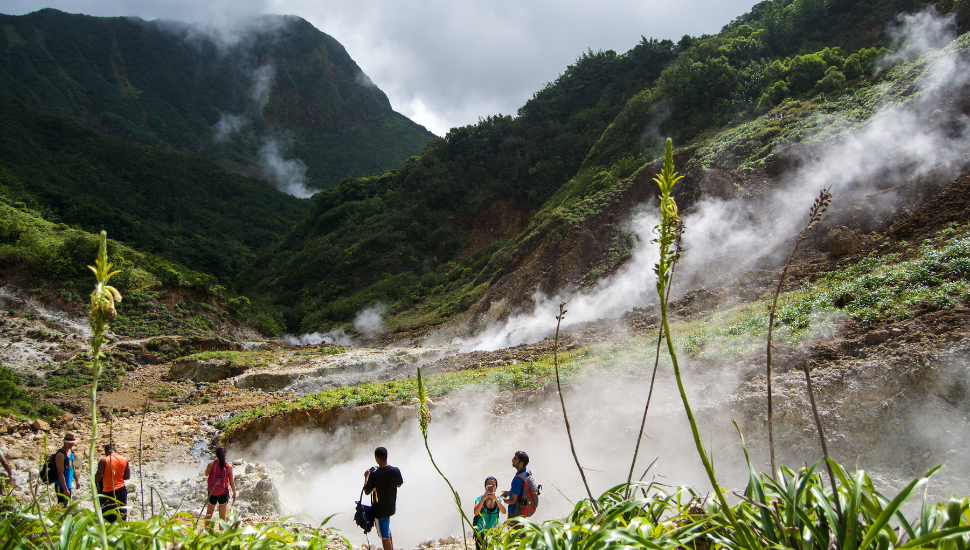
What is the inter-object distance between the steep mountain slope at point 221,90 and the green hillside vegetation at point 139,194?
1863 cm

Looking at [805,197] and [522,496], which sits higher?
[805,197]

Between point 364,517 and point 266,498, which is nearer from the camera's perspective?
point 364,517

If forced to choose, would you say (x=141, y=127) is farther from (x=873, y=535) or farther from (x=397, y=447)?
(x=873, y=535)

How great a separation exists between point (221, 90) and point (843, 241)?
90.8 metres

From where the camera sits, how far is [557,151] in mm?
37406

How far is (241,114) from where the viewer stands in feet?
263

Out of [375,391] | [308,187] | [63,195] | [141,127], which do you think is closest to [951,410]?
[375,391]

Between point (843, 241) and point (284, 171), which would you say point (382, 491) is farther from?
point (284, 171)

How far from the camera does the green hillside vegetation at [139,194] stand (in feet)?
108

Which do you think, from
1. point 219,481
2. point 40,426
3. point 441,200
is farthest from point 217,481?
point 441,200

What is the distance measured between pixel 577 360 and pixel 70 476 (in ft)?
28.6

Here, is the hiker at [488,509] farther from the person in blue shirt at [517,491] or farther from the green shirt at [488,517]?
the person in blue shirt at [517,491]

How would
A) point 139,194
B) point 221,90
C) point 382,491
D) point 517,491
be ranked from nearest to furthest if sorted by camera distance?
point 517,491
point 382,491
point 139,194
point 221,90

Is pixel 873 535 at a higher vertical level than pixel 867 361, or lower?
lower
